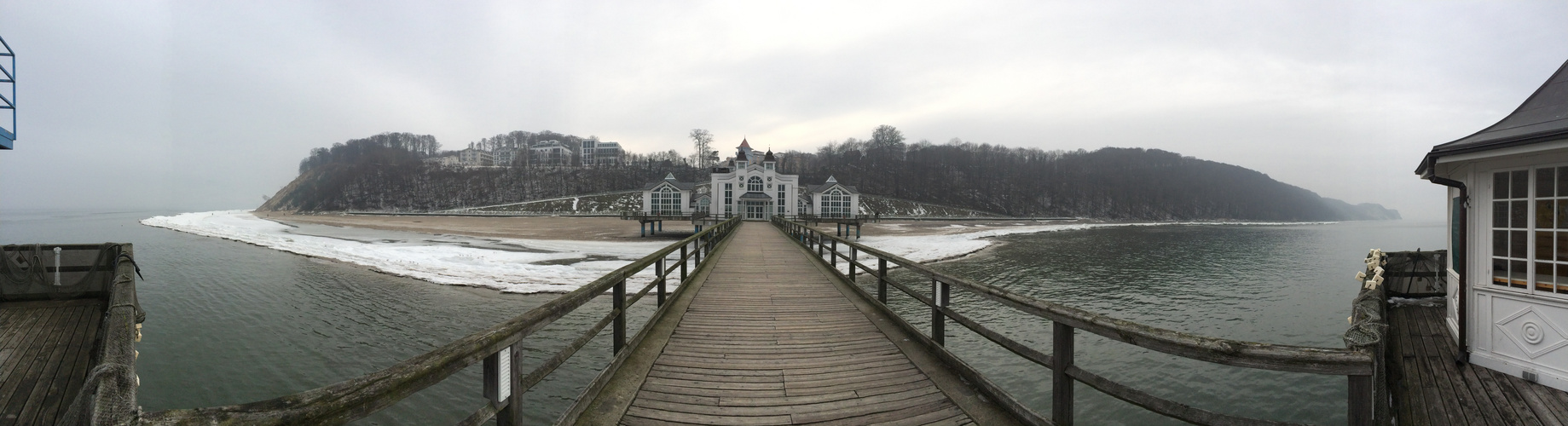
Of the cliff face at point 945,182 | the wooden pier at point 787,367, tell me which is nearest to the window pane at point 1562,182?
the wooden pier at point 787,367

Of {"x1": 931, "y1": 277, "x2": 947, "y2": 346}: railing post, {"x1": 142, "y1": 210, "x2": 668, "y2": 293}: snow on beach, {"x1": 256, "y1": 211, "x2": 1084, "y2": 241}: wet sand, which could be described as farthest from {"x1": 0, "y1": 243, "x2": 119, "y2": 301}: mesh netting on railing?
{"x1": 256, "y1": 211, "x2": 1084, "y2": 241}: wet sand

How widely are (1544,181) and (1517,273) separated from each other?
1.02 meters

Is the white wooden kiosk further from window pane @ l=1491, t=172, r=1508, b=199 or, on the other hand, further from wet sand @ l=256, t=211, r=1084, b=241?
wet sand @ l=256, t=211, r=1084, b=241

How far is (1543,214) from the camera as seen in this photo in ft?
17.4

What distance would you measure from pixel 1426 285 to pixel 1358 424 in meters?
10.9

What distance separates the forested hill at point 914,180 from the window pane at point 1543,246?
109m

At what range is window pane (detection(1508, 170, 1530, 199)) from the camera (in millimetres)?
5387

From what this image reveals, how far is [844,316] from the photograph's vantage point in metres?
6.75

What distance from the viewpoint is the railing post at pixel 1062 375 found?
3.10 metres

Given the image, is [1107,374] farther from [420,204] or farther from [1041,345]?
[420,204]

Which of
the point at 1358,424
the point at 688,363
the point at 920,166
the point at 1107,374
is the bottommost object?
the point at 1107,374

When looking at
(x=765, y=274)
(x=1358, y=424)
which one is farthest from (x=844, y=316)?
(x=1358, y=424)

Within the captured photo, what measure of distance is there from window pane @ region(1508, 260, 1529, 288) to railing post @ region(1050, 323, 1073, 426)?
256 inches

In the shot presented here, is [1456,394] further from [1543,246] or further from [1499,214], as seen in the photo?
[1499,214]
